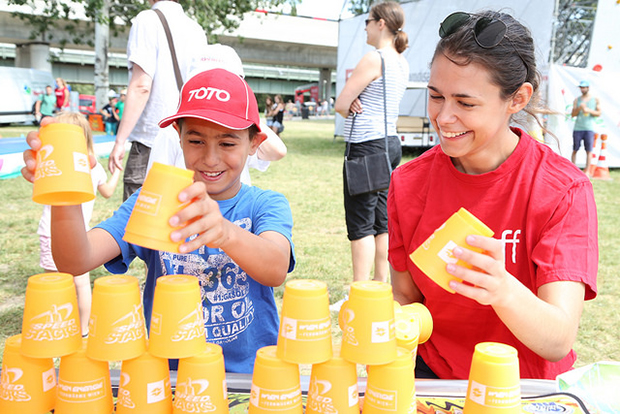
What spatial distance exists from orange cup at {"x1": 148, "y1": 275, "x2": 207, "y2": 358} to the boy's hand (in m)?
0.09

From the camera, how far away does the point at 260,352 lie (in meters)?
1.23

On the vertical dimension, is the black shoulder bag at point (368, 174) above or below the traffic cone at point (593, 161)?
above

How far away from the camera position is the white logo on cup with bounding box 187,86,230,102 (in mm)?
1715

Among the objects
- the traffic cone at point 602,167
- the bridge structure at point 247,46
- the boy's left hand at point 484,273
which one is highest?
the bridge structure at point 247,46

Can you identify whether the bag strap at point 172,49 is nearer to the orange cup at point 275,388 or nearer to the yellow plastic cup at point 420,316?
the yellow plastic cup at point 420,316

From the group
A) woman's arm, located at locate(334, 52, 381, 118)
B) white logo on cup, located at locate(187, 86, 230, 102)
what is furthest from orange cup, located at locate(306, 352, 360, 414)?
woman's arm, located at locate(334, 52, 381, 118)

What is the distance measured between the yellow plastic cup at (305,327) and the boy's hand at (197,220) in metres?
0.23

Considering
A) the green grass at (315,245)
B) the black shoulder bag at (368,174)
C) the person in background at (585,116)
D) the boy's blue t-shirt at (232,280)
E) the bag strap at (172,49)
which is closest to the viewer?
the boy's blue t-shirt at (232,280)

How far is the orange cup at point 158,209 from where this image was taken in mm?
1165

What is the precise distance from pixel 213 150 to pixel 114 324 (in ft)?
2.46

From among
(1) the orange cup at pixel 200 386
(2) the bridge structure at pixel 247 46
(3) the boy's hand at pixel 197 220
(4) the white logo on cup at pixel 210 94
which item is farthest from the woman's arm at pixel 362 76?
(2) the bridge structure at pixel 247 46

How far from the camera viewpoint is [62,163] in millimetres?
1223

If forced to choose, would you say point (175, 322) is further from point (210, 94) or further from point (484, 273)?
point (210, 94)

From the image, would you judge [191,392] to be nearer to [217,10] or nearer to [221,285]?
[221,285]
